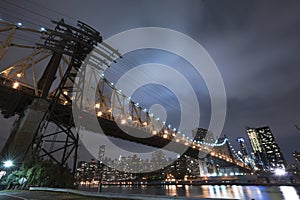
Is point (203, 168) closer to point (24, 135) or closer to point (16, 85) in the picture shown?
point (24, 135)

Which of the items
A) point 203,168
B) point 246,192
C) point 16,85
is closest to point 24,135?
point 16,85

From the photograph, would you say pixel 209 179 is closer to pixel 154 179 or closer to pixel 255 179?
pixel 255 179

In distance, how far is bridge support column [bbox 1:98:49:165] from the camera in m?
19.2

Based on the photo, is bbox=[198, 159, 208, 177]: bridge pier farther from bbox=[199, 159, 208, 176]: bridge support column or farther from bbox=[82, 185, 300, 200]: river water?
bbox=[82, 185, 300, 200]: river water

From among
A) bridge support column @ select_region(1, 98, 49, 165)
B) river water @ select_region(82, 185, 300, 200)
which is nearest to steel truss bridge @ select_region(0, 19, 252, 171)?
bridge support column @ select_region(1, 98, 49, 165)

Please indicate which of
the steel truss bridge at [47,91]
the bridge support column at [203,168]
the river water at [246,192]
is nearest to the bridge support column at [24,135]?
the steel truss bridge at [47,91]

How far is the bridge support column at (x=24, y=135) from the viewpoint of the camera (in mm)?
19250

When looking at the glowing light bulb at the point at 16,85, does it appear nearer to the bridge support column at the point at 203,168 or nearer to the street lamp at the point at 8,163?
the street lamp at the point at 8,163

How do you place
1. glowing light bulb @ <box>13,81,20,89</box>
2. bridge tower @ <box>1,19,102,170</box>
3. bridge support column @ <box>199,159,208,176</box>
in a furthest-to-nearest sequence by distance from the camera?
bridge support column @ <box>199,159,208,176</box>
glowing light bulb @ <box>13,81,20,89</box>
bridge tower @ <box>1,19,102,170</box>

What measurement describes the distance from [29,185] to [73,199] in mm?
8566

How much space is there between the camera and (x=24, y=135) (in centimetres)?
2030

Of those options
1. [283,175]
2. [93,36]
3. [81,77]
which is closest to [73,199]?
[81,77]

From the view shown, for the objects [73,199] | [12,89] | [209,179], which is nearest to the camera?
[73,199]

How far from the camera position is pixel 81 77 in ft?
57.4
